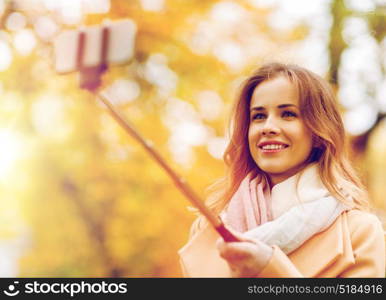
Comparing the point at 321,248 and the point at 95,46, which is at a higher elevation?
the point at 95,46

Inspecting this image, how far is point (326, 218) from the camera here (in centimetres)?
154

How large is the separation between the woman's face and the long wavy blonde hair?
0.03 m

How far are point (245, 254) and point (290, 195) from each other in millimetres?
330

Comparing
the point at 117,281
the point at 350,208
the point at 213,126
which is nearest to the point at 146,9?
the point at 213,126

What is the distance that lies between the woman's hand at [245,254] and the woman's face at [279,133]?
0.35m

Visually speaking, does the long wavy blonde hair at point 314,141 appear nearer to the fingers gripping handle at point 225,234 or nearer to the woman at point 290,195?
the woman at point 290,195

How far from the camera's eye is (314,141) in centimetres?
170

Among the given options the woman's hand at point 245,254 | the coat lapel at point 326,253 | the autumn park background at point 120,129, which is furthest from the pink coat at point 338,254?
the autumn park background at point 120,129

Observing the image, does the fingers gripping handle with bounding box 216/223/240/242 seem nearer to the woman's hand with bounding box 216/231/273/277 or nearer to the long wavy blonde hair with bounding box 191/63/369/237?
the woman's hand with bounding box 216/231/273/277

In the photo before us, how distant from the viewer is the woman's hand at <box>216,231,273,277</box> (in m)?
1.32

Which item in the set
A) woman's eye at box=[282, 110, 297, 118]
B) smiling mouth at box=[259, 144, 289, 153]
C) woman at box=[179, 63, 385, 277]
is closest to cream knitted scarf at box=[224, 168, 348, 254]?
woman at box=[179, 63, 385, 277]

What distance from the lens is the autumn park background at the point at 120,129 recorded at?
19.6 ft

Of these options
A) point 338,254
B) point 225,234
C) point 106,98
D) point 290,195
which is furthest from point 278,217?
point 106,98

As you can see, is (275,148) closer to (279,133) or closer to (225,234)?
(279,133)
